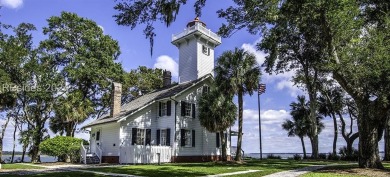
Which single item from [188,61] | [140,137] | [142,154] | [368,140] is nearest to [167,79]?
[188,61]

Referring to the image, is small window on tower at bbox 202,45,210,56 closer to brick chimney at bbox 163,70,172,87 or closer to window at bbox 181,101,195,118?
brick chimney at bbox 163,70,172,87

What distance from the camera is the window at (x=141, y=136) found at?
85.6 feet

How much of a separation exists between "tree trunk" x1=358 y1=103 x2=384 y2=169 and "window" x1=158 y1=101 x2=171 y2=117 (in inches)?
605

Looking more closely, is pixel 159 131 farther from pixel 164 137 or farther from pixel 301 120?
pixel 301 120

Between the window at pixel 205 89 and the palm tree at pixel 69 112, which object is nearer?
the window at pixel 205 89

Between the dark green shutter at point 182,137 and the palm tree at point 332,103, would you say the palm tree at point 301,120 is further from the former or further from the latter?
the dark green shutter at point 182,137

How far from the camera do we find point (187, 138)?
27.3 meters

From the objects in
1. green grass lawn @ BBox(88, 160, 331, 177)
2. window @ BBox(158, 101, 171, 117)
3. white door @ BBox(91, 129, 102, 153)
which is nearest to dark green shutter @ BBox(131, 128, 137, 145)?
window @ BBox(158, 101, 171, 117)

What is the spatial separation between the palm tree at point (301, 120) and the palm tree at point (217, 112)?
21.4 meters

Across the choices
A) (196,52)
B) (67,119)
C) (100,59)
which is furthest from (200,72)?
(67,119)

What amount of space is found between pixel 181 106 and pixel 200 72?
510 centimetres

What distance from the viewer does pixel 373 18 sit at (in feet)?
61.6

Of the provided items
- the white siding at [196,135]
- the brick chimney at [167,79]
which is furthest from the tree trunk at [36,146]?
the white siding at [196,135]

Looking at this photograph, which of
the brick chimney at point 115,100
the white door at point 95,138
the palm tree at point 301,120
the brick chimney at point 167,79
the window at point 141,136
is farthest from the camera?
the palm tree at point 301,120
